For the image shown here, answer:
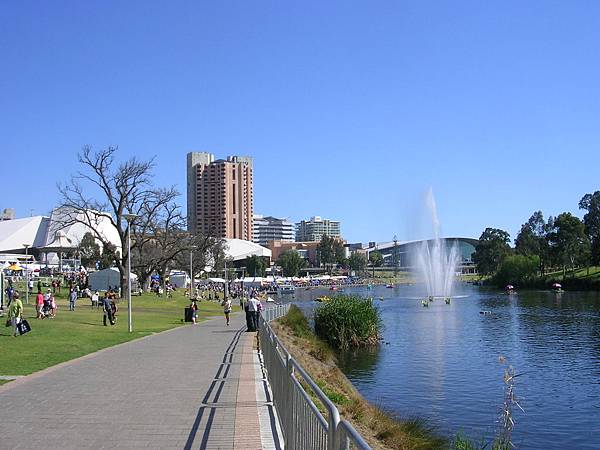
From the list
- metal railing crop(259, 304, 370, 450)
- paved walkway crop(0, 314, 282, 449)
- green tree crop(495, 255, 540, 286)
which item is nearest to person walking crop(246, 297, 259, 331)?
paved walkway crop(0, 314, 282, 449)

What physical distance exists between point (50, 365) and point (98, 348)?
5.05m

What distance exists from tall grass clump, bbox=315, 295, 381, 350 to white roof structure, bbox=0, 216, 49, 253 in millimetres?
134708

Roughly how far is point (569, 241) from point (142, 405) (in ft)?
372

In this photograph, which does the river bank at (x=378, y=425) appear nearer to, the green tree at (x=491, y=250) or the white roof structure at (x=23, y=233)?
the green tree at (x=491, y=250)

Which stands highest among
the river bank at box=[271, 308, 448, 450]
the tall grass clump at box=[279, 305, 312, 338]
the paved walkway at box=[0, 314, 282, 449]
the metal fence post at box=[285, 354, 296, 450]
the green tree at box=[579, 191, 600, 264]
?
the green tree at box=[579, 191, 600, 264]

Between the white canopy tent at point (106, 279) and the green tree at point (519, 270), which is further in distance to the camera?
the green tree at point (519, 270)

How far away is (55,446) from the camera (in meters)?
8.52

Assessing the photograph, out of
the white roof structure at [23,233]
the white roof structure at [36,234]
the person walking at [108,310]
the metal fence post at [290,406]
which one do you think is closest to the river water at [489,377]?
the metal fence post at [290,406]

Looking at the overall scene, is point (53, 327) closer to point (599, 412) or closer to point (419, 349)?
point (419, 349)

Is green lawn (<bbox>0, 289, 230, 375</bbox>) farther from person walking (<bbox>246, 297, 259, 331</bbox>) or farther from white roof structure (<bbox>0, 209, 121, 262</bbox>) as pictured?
white roof structure (<bbox>0, 209, 121, 262</bbox>)

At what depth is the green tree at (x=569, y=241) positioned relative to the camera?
114438mm

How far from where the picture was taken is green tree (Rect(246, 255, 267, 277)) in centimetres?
17938

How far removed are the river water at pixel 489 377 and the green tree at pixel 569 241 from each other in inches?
2921

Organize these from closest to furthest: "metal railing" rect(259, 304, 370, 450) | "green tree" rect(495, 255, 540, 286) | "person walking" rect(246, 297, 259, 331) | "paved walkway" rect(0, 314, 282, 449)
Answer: "metal railing" rect(259, 304, 370, 450)
"paved walkway" rect(0, 314, 282, 449)
"person walking" rect(246, 297, 259, 331)
"green tree" rect(495, 255, 540, 286)
